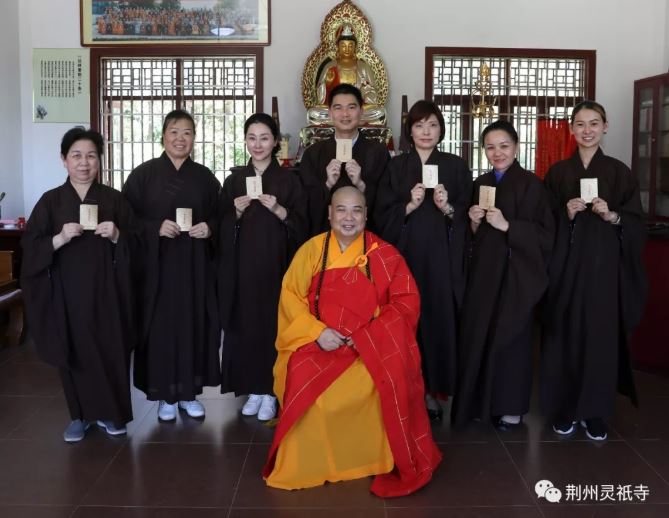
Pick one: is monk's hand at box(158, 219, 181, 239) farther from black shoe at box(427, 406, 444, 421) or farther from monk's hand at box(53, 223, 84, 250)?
black shoe at box(427, 406, 444, 421)

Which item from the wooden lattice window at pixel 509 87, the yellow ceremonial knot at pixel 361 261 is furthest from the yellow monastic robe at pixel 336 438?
the wooden lattice window at pixel 509 87

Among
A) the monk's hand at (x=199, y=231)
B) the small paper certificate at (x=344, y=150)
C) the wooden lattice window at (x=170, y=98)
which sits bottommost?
the monk's hand at (x=199, y=231)

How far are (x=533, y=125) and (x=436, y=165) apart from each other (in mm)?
4311

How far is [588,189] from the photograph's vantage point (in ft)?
10.2

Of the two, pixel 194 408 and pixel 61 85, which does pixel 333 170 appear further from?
pixel 61 85

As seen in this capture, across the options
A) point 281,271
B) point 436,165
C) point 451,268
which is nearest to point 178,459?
point 281,271

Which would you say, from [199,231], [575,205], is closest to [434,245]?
[575,205]

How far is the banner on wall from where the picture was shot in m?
6.93

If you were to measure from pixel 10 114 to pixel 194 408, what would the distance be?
4533 millimetres

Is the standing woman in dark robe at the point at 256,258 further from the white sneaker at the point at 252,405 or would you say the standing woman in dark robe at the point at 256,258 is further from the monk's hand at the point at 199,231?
the monk's hand at the point at 199,231

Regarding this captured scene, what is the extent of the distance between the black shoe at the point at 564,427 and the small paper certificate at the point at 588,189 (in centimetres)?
103

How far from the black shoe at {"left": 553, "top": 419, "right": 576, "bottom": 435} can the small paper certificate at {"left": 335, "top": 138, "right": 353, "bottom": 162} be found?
159 cm

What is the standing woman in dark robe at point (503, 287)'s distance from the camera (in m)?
3.21

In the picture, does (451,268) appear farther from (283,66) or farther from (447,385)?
(283,66)
